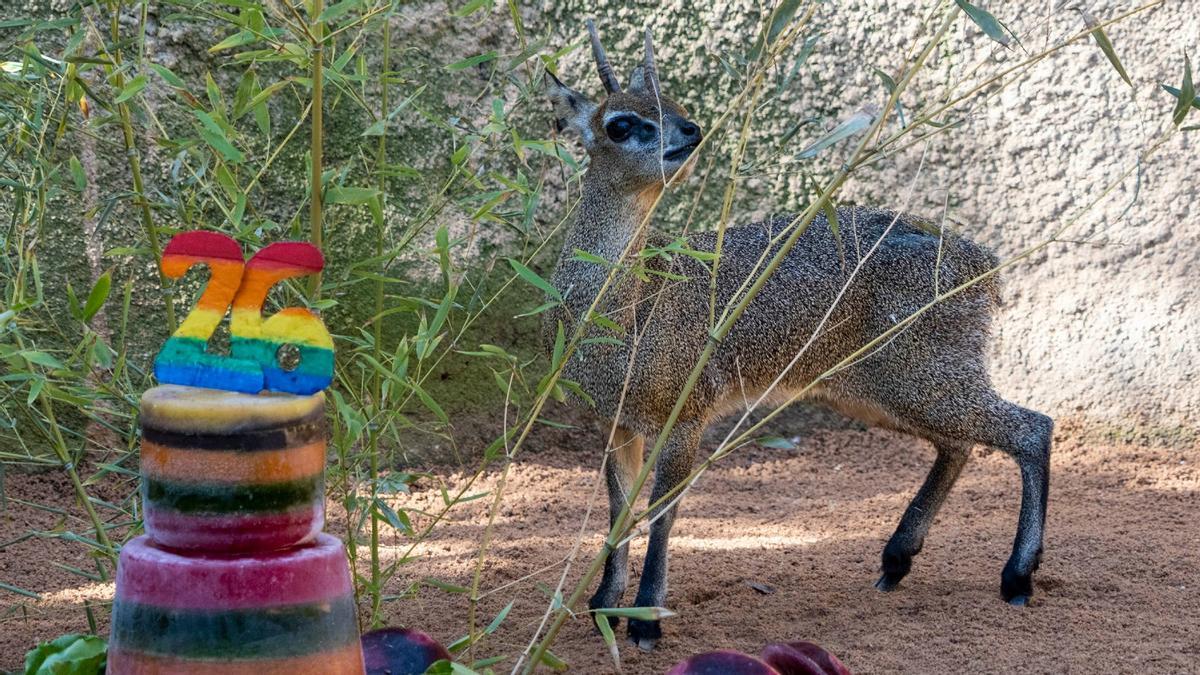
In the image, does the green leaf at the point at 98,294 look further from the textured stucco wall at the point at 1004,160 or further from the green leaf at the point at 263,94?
the textured stucco wall at the point at 1004,160

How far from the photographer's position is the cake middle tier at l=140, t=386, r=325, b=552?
1.47 metres

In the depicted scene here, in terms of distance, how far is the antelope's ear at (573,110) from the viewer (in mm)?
3660

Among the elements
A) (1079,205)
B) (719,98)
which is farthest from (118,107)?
(1079,205)

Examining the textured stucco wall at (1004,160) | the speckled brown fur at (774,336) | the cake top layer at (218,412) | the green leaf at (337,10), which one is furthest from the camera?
the textured stucco wall at (1004,160)

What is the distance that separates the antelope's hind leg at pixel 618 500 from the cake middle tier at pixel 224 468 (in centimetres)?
193

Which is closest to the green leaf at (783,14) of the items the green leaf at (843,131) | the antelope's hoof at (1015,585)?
the green leaf at (843,131)

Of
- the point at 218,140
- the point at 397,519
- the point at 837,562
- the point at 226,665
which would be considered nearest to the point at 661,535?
the point at 837,562

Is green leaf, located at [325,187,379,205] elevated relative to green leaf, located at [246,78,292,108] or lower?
lower

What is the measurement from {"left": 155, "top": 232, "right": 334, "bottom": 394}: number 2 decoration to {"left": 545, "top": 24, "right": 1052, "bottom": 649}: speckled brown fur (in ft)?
6.47

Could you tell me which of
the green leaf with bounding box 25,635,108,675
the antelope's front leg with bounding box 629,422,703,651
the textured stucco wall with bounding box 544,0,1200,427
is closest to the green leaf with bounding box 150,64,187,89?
the green leaf with bounding box 25,635,108,675

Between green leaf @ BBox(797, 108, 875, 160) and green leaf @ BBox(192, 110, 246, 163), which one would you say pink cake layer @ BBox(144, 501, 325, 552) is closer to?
green leaf @ BBox(192, 110, 246, 163)

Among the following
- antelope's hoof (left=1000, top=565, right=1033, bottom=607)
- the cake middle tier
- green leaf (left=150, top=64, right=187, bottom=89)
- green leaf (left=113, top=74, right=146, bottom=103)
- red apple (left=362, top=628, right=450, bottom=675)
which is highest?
green leaf (left=150, top=64, right=187, bottom=89)

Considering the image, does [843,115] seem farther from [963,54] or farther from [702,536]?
[702,536]

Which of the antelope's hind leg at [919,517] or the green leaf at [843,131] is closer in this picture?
the green leaf at [843,131]
